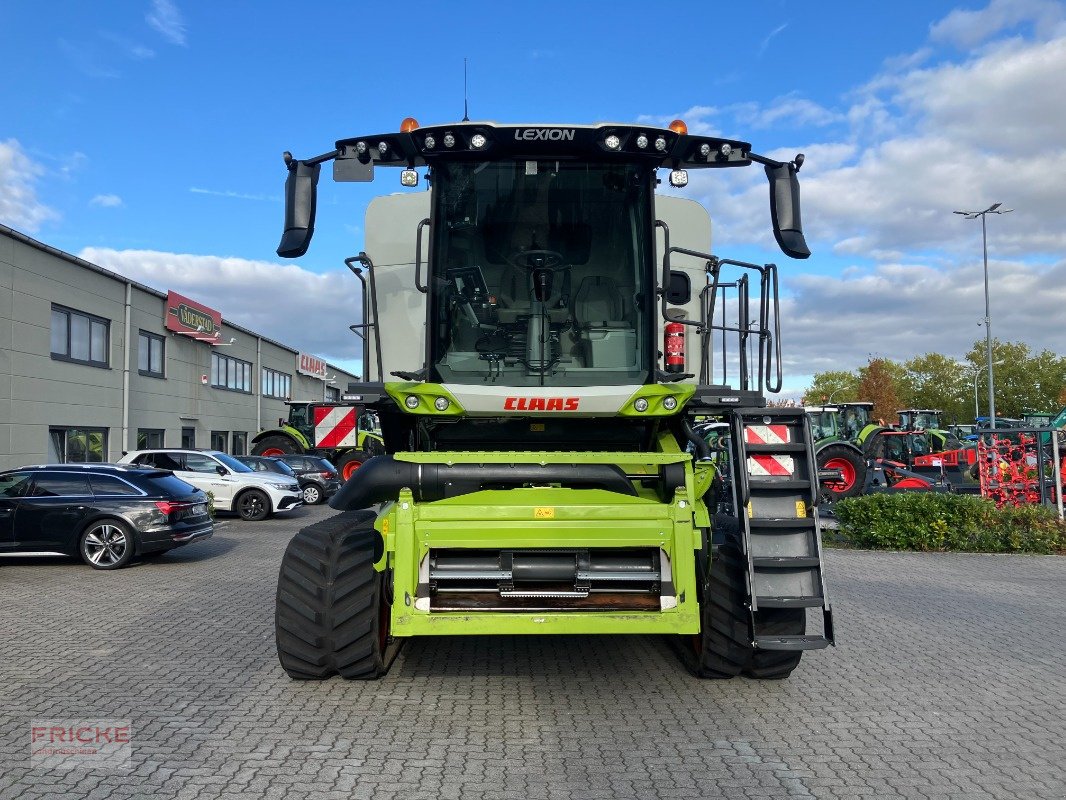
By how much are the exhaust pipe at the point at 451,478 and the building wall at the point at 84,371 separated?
1767 cm

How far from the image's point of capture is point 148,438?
28.6 m

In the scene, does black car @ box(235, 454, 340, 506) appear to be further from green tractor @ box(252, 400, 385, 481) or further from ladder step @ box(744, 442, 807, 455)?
Answer: ladder step @ box(744, 442, 807, 455)

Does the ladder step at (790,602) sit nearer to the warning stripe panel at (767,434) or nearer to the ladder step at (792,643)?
the ladder step at (792,643)

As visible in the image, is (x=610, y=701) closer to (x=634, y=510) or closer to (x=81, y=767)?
(x=634, y=510)

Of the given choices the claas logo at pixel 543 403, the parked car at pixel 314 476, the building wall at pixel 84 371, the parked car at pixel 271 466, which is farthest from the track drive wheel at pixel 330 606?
the parked car at pixel 314 476

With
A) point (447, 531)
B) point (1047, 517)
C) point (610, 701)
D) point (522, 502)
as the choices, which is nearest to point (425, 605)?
point (447, 531)

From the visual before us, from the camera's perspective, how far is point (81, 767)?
4492 millimetres

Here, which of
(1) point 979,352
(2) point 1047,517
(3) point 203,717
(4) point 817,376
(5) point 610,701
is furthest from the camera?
(4) point 817,376

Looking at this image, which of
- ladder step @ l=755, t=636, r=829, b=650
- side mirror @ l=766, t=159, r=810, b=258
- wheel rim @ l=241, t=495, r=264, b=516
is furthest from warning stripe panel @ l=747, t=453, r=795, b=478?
wheel rim @ l=241, t=495, r=264, b=516

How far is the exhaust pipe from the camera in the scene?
5777 millimetres

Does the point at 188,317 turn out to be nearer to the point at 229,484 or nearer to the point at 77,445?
the point at 77,445

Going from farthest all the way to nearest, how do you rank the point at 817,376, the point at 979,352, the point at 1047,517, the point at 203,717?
the point at 817,376 → the point at 979,352 → the point at 1047,517 → the point at 203,717

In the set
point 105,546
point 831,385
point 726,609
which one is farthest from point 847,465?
point 831,385

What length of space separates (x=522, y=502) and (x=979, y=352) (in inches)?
3093
